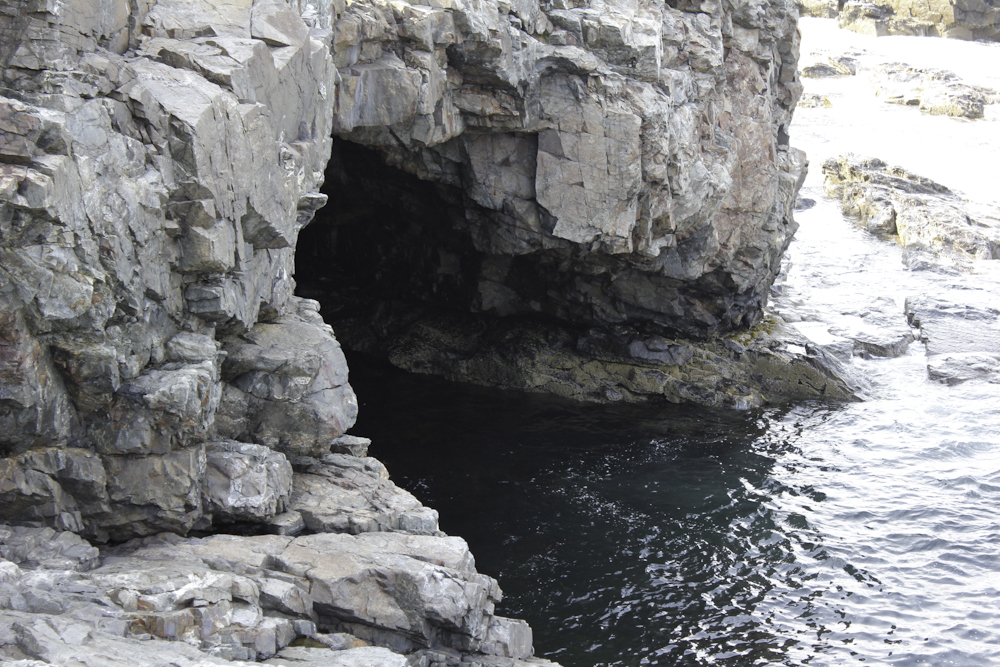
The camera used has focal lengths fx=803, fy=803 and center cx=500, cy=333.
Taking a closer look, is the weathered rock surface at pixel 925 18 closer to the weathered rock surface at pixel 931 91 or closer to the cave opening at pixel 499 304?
the weathered rock surface at pixel 931 91

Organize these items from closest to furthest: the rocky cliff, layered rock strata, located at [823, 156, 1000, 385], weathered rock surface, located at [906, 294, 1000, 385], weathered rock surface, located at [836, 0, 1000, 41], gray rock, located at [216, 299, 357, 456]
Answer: the rocky cliff → gray rock, located at [216, 299, 357, 456] → weathered rock surface, located at [906, 294, 1000, 385] → layered rock strata, located at [823, 156, 1000, 385] → weathered rock surface, located at [836, 0, 1000, 41]

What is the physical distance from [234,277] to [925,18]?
227 ft

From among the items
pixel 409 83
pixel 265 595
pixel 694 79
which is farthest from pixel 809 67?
pixel 265 595

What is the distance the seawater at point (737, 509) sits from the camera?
1862 cm

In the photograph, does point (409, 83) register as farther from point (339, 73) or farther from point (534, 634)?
point (534, 634)

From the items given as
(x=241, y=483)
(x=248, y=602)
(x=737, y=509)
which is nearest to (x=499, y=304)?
(x=737, y=509)

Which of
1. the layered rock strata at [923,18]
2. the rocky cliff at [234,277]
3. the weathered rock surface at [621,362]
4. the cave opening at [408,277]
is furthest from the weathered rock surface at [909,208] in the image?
the layered rock strata at [923,18]

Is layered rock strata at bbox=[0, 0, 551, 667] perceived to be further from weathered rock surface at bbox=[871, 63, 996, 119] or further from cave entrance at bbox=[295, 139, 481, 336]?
weathered rock surface at bbox=[871, 63, 996, 119]

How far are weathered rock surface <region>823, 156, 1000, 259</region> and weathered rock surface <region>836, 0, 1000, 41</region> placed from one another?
24.7 m

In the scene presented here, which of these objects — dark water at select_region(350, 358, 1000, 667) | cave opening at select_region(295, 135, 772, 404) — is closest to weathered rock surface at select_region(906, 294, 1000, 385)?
dark water at select_region(350, 358, 1000, 667)

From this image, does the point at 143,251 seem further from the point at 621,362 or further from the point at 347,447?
the point at 621,362

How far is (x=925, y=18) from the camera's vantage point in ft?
215

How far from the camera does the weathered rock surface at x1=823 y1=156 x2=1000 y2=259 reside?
4122cm

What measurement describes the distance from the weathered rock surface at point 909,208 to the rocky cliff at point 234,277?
23135 millimetres
